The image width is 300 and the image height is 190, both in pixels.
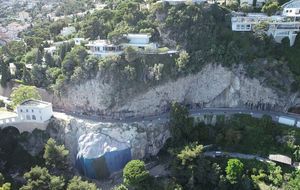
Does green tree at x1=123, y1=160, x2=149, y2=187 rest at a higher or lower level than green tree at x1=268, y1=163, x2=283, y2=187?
higher

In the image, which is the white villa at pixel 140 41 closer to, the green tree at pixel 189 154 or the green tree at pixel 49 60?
the green tree at pixel 49 60

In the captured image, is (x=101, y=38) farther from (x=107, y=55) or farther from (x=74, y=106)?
(x=74, y=106)

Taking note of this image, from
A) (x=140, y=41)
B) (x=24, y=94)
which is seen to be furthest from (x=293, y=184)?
(x=24, y=94)

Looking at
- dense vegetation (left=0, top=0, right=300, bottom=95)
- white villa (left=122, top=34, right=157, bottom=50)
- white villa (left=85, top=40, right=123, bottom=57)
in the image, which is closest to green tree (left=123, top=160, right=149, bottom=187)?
dense vegetation (left=0, top=0, right=300, bottom=95)

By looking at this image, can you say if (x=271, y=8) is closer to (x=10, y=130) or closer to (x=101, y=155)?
(x=101, y=155)

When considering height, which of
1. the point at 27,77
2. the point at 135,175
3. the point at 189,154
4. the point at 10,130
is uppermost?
the point at 27,77

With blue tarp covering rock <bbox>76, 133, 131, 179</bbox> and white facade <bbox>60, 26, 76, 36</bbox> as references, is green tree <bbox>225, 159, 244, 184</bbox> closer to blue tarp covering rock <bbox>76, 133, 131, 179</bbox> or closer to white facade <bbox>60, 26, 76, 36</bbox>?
blue tarp covering rock <bbox>76, 133, 131, 179</bbox>
